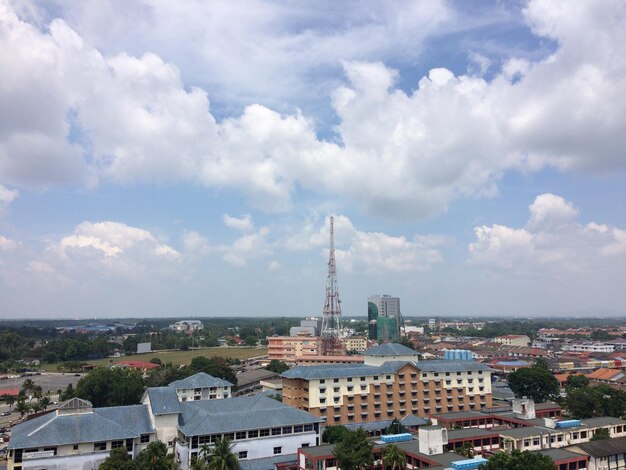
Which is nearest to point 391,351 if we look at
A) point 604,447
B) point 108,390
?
point 604,447

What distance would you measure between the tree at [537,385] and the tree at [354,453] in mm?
47343

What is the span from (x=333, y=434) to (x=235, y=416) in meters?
11.0

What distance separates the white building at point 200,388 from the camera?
64125mm

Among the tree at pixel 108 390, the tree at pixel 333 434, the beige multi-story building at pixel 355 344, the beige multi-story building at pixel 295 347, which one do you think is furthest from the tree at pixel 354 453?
the beige multi-story building at pixel 355 344

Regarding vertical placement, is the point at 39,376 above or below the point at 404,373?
below

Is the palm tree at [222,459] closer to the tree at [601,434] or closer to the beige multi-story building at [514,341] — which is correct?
the tree at [601,434]

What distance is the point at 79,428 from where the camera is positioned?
42.2 m

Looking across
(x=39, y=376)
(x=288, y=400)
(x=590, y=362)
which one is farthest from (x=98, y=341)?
(x=590, y=362)

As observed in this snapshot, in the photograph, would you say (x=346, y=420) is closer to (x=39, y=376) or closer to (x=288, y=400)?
(x=288, y=400)

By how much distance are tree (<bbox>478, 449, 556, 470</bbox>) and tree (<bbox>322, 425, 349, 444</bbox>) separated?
19062 mm

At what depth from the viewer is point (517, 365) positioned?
109 metres

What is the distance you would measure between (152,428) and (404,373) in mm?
32644

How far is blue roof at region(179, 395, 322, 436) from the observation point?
4397 centimetres

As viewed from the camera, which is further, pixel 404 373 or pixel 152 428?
pixel 404 373
